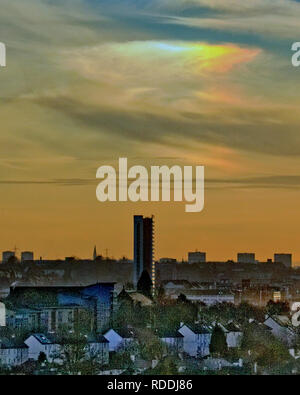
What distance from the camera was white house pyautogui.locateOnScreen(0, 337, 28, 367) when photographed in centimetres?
1259

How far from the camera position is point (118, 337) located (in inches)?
581

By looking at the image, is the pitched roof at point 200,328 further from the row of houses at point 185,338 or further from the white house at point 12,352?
the white house at point 12,352

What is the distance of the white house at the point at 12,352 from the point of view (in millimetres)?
12586

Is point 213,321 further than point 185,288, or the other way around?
point 185,288

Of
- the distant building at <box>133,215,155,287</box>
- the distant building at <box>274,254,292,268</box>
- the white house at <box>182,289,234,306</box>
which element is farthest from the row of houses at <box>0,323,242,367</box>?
the white house at <box>182,289,234,306</box>

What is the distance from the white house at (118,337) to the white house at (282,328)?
175 cm

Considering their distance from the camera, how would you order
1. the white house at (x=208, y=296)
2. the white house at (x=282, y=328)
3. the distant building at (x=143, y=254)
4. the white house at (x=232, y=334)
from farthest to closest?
1. the white house at (x=208, y=296)
2. the distant building at (x=143, y=254)
3. the white house at (x=282, y=328)
4. the white house at (x=232, y=334)

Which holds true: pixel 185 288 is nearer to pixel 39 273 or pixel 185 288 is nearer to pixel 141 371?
pixel 39 273

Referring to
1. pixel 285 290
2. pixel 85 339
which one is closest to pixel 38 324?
pixel 85 339

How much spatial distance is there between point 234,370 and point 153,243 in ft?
29.1

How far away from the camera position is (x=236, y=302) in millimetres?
22906

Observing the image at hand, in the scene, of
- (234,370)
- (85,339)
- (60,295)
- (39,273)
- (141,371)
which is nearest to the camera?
(141,371)

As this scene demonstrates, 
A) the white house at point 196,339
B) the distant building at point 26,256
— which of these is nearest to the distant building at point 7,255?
the distant building at point 26,256

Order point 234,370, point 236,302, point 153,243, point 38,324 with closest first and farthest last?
point 234,370
point 38,324
point 153,243
point 236,302
